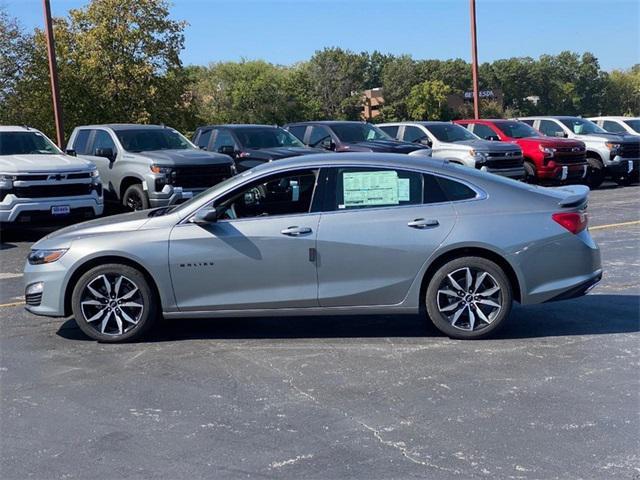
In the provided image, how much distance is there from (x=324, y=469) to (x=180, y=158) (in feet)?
33.9

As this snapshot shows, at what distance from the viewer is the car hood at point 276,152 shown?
14881 millimetres

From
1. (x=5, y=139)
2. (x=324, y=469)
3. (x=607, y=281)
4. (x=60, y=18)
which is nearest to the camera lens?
(x=324, y=469)

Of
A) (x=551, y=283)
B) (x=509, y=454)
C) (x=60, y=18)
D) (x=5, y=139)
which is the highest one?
(x=60, y=18)

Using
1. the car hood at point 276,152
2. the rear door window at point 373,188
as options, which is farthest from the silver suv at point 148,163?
the rear door window at point 373,188

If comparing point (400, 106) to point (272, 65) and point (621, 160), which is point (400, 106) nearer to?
point (272, 65)

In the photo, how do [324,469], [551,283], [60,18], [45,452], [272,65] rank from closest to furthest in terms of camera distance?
[324,469], [45,452], [551,283], [60,18], [272,65]

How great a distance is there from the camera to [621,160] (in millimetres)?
20047

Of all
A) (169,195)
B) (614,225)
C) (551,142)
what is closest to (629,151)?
(551,142)

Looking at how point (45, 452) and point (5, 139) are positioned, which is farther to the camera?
point (5, 139)

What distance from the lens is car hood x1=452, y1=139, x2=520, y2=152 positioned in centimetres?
1802

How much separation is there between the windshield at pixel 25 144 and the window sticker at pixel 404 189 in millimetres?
9308

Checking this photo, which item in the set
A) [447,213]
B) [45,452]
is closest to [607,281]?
[447,213]

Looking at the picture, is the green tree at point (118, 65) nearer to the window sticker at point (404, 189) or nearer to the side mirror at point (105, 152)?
the side mirror at point (105, 152)

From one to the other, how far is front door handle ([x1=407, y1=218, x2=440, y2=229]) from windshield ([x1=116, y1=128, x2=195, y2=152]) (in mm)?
9326
